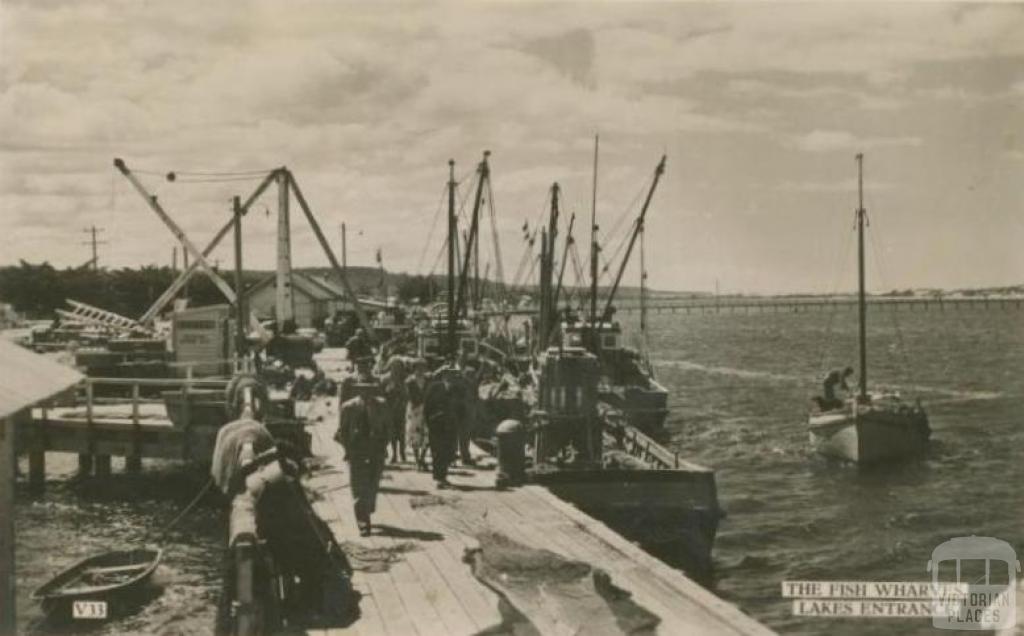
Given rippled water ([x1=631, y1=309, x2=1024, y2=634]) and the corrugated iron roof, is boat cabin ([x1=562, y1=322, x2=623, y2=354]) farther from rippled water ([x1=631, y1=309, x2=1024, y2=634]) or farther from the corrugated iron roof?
the corrugated iron roof

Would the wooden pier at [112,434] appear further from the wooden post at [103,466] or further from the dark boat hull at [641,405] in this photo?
the dark boat hull at [641,405]

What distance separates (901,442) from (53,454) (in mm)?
25728

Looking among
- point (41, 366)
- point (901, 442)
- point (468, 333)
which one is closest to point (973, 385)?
point (901, 442)

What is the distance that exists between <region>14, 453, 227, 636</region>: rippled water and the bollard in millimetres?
4451

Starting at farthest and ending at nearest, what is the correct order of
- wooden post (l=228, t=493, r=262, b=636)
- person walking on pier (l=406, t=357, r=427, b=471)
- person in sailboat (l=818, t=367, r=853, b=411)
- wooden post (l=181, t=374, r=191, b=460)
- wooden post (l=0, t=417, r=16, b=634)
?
person in sailboat (l=818, t=367, r=853, b=411)
wooden post (l=181, t=374, r=191, b=460)
person walking on pier (l=406, t=357, r=427, b=471)
wooden post (l=0, t=417, r=16, b=634)
wooden post (l=228, t=493, r=262, b=636)

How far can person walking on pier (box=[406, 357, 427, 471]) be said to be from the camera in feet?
53.0

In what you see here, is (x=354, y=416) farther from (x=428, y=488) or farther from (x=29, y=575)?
(x=29, y=575)

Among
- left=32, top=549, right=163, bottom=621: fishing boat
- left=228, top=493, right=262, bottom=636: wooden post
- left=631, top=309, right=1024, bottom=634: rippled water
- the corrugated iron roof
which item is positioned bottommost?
left=631, top=309, right=1024, bottom=634: rippled water

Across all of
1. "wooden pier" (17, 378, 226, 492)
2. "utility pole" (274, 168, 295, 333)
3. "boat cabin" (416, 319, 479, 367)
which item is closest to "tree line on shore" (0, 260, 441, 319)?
"utility pole" (274, 168, 295, 333)

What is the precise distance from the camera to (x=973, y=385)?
59.7m

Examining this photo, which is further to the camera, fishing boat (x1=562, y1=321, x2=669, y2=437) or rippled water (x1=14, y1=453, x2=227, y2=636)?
fishing boat (x1=562, y1=321, x2=669, y2=437)

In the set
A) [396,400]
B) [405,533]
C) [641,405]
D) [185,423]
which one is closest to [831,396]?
[641,405]

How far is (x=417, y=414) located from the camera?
16328 millimetres

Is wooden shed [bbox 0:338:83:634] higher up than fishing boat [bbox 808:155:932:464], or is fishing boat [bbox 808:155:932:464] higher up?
wooden shed [bbox 0:338:83:634]
